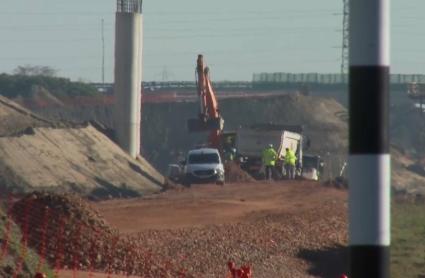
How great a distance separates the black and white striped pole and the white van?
155ft

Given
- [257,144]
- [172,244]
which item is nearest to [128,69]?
[257,144]

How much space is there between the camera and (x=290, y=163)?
183 ft

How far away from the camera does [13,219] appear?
21.7 metres

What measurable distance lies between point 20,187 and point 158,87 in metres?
67.7

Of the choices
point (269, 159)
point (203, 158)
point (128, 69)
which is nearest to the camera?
point (203, 158)

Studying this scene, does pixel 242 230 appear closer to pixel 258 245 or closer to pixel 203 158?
pixel 258 245

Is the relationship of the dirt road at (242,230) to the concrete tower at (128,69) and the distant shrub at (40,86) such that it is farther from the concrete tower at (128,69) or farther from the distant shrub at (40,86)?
the distant shrub at (40,86)

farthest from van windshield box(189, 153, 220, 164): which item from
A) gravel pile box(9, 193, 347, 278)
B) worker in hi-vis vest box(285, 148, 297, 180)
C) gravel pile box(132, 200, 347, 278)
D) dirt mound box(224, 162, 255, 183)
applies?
gravel pile box(9, 193, 347, 278)

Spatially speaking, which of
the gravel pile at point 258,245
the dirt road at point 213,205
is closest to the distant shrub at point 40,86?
the dirt road at point 213,205

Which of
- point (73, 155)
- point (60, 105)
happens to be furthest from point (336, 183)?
point (60, 105)

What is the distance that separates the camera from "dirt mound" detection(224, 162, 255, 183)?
54844 mm

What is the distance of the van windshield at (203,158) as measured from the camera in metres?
52.4

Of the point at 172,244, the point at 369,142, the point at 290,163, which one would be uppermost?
the point at 369,142

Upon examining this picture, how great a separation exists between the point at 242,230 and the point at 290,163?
26262mm
